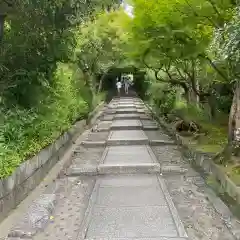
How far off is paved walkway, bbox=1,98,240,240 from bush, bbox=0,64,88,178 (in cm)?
95

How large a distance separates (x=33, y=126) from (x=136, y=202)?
Answer: 9.25 feet

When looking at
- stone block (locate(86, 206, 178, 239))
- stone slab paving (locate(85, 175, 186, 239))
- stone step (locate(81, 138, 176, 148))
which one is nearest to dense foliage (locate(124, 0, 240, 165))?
stone step (locate(81, 138, 176, 148))

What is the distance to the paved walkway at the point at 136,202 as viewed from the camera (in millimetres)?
4844

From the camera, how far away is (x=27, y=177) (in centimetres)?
674

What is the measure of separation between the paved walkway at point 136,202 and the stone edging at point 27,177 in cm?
51

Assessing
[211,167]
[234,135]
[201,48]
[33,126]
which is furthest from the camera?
[201,48]

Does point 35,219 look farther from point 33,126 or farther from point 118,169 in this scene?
point 118,169

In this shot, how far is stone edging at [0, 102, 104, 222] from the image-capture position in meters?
5.51

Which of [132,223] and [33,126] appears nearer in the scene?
[132,223]

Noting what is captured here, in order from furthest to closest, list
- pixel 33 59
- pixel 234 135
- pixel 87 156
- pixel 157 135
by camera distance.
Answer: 1. pixel 157 135
2. pixel 87 156
3. pixel 33 59
4. pixel 234 135

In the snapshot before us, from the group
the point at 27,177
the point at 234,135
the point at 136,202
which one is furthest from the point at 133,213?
the point at 234,135

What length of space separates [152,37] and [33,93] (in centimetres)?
403

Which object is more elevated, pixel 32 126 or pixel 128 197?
pixel 32 126

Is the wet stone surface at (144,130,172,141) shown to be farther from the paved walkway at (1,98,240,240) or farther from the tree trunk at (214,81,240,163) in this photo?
the tree trunk at (214,81,240,163)
